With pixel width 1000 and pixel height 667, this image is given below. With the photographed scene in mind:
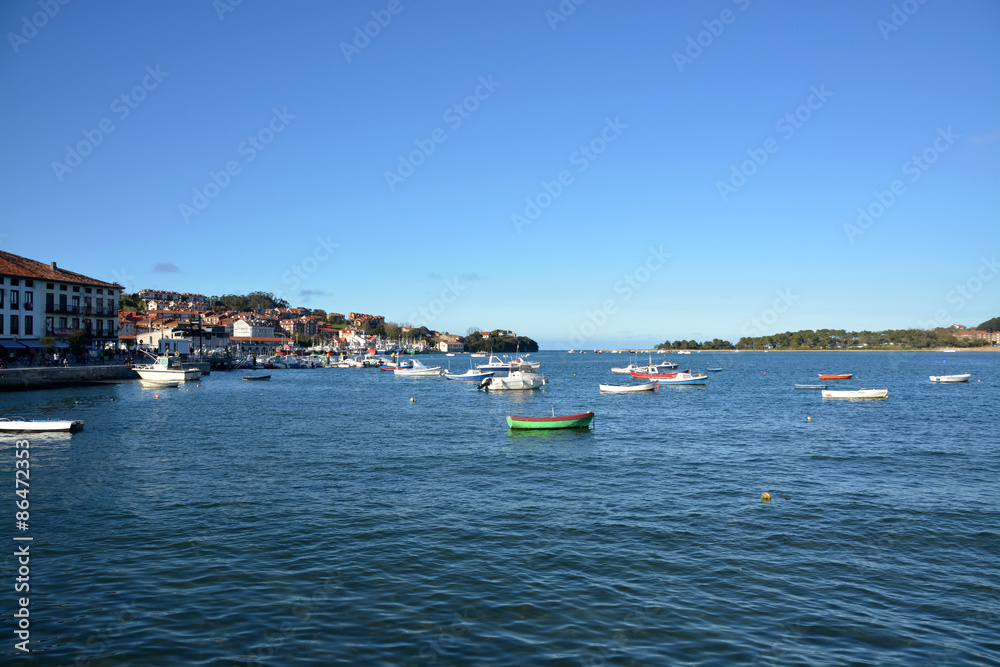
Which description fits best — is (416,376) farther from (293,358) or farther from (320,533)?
(320,533)

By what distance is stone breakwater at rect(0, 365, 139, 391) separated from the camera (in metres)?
52.6

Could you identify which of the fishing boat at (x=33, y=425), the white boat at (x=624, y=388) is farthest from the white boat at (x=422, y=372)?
the fishing boat at (x=33, y=425)

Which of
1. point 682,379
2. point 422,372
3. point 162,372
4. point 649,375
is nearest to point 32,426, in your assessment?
point 162,372

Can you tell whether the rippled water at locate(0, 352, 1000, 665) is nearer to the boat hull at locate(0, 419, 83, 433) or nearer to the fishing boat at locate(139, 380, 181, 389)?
the boat hull at locate(0, 419, 83, 433)

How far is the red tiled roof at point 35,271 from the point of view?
208 ft

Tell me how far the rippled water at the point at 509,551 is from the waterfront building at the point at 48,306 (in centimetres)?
4257

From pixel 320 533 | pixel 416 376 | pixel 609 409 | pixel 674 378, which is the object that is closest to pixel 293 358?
pixel 416 376

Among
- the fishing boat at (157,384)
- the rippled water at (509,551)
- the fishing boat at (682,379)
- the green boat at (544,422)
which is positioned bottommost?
the rippled water at (509,551)

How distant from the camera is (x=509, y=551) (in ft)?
46.5

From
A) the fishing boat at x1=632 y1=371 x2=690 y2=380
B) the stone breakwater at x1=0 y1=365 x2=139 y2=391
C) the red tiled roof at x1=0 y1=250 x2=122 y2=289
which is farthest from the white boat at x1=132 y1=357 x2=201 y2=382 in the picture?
the fishing boat at x1=632 y1=371 x2=690 y2=380

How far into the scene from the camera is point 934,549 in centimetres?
1444

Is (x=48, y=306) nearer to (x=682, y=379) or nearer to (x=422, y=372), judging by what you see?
(x=422, y=372)

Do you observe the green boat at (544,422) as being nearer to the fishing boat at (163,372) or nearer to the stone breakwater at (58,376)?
the stone breakwater at (58,376)

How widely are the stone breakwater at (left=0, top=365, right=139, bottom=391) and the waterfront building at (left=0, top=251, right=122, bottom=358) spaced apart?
17.4ft
